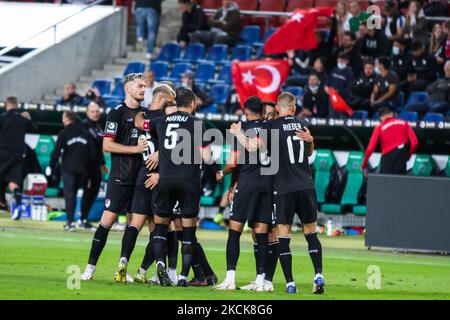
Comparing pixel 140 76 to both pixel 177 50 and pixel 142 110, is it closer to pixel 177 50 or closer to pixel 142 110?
pixel 142 110

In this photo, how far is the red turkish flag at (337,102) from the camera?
23328mm

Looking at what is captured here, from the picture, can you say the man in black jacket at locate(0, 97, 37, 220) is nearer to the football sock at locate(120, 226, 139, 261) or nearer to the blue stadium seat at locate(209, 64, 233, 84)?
the blue stadium seat at locate(209, 64, 233, 84)

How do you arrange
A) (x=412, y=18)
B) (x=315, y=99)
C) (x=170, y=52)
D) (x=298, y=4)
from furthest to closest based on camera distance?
(x=298, y=4) → (x=170, y=52) → (x=412, y=18) → (x=315, y=99)

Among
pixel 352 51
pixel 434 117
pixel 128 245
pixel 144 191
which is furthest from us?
pixel 352 51

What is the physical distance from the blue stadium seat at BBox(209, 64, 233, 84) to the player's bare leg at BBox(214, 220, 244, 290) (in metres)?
12.9

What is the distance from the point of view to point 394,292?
528 inches

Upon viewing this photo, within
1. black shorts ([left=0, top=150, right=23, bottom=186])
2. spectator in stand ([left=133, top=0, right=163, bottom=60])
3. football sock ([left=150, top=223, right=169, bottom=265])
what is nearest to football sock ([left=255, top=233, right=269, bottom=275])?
football sock ([left=150, top=223, right=169, bottom=265])

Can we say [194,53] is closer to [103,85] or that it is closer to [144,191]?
[103,85]

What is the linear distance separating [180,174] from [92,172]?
8.39 m

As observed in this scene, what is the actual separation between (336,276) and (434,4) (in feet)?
40.9

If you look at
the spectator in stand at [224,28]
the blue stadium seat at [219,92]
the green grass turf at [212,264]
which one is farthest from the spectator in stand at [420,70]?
the spectator in stand at [224,28]

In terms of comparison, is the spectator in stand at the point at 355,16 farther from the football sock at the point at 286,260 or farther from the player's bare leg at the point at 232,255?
the football sock at the point at 286,260

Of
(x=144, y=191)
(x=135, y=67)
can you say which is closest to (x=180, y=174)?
(x=144, y=191)

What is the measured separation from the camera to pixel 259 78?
23984mm
